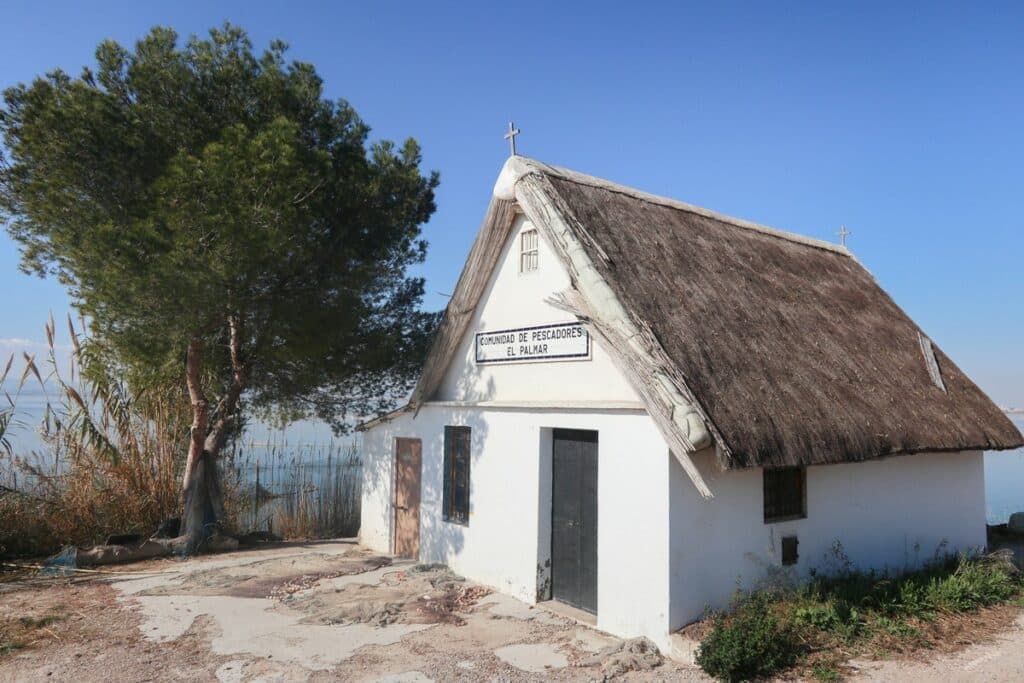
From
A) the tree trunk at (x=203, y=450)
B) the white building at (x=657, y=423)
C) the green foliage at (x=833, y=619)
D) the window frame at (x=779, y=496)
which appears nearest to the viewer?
the green foliage at (x=833, y=619)

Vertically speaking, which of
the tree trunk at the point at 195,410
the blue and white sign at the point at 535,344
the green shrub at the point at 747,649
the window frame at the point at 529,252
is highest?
the window frame at the point at 529,252

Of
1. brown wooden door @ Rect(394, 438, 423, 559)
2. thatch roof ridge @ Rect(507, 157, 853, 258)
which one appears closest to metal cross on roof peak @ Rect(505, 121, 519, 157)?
thatch roof ridge @ Rect(507, 157, 853, 258)

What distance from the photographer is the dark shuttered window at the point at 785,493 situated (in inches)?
332

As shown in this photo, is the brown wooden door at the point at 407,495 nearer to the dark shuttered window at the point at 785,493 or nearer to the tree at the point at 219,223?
the tree at the point at 219,223

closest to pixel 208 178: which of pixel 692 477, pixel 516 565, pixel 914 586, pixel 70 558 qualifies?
pixel 70 558

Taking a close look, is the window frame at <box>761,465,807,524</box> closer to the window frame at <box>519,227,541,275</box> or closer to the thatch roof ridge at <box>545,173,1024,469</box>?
the thatch roof ridge at <box>545,173,1024,469</box>

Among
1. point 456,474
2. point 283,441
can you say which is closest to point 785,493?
point 456,474

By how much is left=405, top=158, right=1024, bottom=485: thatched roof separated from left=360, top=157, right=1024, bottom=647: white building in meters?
0.04

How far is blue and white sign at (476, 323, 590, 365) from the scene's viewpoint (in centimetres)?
916

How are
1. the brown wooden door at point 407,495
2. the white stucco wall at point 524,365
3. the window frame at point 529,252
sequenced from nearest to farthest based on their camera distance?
1. the white stucco wall at point 524,365
2. the window frame at point 529,252
3. the brown wooden door at point 407,495

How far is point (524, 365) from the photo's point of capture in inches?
Result: 399

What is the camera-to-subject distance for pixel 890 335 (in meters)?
11.8

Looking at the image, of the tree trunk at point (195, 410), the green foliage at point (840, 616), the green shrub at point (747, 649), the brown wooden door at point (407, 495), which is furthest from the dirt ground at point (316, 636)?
the tree trunk at point (195, 410)

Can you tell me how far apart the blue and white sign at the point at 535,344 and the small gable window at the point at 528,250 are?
928 millimetres
